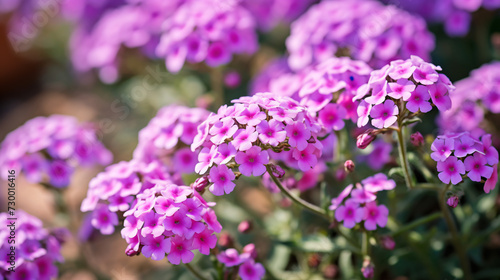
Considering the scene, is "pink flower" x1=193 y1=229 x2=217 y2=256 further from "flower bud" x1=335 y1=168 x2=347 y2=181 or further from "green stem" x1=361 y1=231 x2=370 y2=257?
"flower bud" x1=335 y1=168 x2=347 y2=181

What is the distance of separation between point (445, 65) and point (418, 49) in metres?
1.30

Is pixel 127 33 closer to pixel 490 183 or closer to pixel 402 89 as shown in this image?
pixel 402 89

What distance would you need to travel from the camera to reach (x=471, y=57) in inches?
164

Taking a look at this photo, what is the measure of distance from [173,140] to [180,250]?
2.09ft

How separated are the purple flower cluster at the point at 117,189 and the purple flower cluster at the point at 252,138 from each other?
0.37 meters

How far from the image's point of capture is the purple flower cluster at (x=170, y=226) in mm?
2049

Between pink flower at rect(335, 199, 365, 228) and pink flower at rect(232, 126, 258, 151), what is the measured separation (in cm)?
51

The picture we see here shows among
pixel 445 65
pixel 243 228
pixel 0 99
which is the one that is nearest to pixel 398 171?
pixel 243 228

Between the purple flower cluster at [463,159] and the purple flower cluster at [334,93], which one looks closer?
the purple flower cluster at [463,159]

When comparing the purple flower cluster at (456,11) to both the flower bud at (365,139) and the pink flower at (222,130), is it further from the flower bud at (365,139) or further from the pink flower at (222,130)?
the pink flower at (222,130)

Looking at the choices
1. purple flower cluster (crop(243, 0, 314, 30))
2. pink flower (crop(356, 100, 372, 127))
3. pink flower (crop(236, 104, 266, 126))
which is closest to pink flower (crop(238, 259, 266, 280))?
pink flower (crop(236, 104, 266, 126))

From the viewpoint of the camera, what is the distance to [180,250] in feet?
6.93

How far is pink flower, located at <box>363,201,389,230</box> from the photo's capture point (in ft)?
7.47

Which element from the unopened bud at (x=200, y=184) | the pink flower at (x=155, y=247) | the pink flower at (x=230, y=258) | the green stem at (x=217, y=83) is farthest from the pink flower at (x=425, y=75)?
the green stem at (x=217, y=83)
